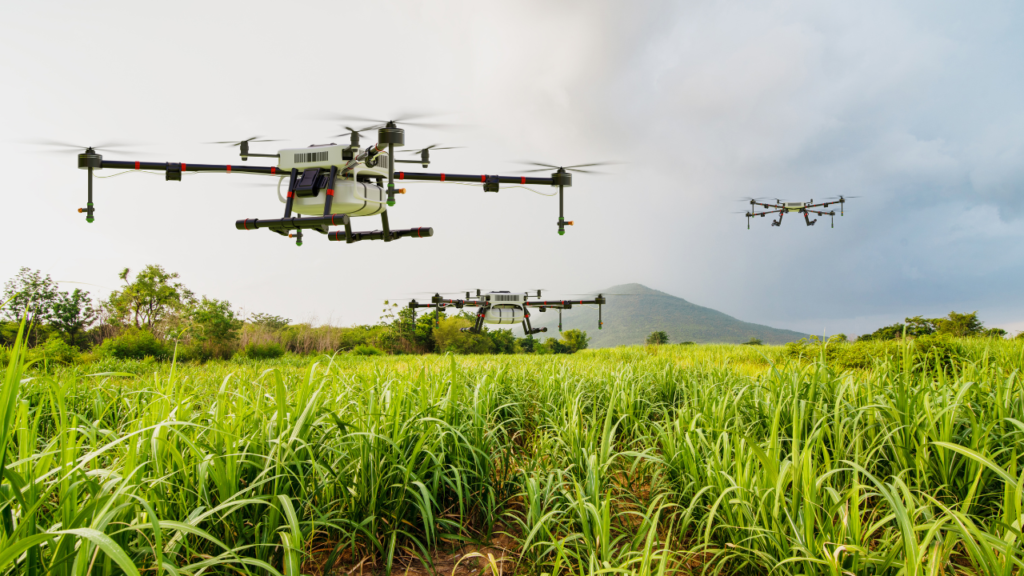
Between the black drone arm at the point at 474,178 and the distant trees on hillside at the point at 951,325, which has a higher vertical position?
the black drone arm at the point at 474,178

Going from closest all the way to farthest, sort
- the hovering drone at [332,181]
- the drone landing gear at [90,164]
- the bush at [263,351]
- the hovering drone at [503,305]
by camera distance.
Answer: the hovering drone at [332,181] → the drone landing gear at [90,164] → the bush at [263,351] → the hovering drone at [503,305]

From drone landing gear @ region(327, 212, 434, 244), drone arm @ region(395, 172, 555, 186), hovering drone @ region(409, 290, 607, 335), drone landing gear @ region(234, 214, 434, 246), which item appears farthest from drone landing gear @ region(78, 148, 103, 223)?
hovering drone @ region(409, 290, 607, 335)

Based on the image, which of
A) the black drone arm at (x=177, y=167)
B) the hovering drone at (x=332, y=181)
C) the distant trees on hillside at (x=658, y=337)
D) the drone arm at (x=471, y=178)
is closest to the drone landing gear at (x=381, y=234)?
the hovering drone at (x=332, y=181)

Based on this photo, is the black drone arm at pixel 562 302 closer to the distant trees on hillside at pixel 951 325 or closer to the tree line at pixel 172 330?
the tree line at pixel 172 330

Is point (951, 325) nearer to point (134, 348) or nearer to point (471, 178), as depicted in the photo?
point (471, 178)

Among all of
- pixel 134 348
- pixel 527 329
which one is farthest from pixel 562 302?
pixel 134 348

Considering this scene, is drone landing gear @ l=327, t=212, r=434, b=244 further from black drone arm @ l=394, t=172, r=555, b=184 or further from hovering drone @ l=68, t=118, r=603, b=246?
black drone arm @ l=394, t=172, r=555, b=184

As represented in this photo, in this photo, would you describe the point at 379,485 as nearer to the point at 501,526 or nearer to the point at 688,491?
the point at 501,526
